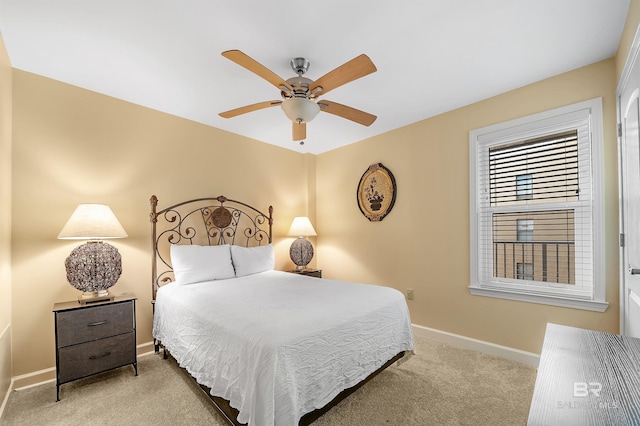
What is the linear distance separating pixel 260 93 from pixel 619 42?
2.81m

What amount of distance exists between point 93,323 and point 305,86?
8.21 ft

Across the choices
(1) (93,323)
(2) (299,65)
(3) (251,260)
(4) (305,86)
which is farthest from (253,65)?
(1) (93,323)

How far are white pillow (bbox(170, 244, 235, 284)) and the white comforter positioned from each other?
186 millimetres

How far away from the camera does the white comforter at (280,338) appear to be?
152cm

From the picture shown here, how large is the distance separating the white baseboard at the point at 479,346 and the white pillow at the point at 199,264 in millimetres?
2306

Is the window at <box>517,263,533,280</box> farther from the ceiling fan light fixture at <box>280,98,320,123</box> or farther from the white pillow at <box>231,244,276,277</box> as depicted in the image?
the white pillow at <box>231,244,276,277</box>

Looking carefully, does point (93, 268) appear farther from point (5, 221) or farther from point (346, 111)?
point (346, 111)

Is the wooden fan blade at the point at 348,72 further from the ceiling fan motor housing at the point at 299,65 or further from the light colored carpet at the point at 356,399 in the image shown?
the light colored carpet at the point at 356,399

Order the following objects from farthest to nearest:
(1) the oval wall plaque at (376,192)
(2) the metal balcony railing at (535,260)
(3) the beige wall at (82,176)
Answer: (1) the oval wall plaque at (376,192) < (2) the metal balcony railing at (535,260) < (3) the beige wall at (82,176)

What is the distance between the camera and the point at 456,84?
8.91 feet

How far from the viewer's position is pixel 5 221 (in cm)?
227

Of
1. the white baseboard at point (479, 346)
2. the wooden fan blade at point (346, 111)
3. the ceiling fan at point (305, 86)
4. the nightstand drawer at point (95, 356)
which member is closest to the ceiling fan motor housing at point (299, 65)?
the ceiling fan at point (305, 86)

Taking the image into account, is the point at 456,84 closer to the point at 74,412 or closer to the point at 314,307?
the point at 314,307

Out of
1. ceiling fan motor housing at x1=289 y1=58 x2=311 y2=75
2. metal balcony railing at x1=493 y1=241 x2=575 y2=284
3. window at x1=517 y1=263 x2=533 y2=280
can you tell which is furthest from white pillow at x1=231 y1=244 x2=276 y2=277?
window at x1=517 y1=263 x2=533 y2=280
